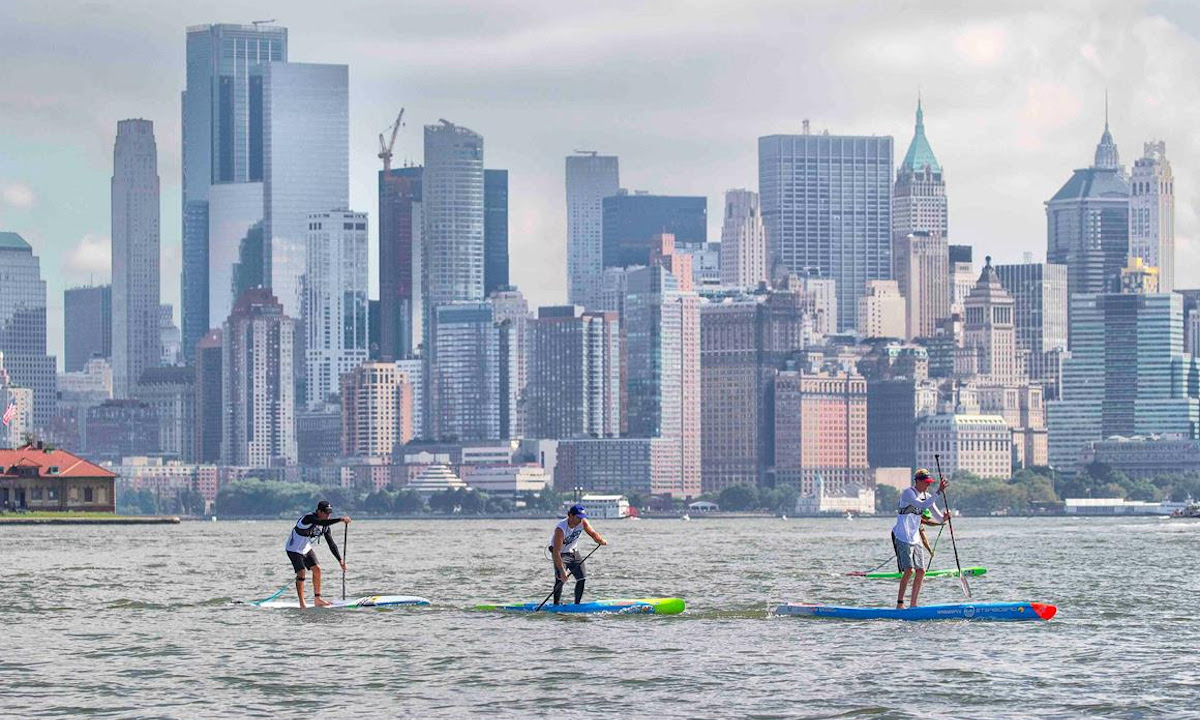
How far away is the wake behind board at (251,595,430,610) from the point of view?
53969mm

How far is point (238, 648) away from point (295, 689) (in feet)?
21.0

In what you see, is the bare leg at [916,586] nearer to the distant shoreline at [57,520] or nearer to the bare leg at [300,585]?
the bare leg at [300,585]

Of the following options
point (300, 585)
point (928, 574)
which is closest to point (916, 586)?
point (300, 585)

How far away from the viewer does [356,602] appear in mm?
54031

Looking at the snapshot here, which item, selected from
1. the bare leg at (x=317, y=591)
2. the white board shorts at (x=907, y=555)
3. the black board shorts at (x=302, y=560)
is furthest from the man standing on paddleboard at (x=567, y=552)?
the white board shorts at (x=907, y=555)

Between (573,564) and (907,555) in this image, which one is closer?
(907,555)

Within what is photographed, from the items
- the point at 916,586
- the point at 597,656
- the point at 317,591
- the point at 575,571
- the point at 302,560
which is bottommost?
the point at 597,656

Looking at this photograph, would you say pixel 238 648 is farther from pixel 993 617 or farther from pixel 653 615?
pixel 993 617

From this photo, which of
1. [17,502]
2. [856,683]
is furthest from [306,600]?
[17,502]

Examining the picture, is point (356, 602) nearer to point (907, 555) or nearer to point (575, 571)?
point (575, 571)

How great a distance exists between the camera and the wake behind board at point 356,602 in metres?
54.0

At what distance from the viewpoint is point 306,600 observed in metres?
56.2

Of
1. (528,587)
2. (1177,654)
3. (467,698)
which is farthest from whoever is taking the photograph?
(528,587)

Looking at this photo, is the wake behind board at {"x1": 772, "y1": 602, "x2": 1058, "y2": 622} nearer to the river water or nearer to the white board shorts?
the river water
